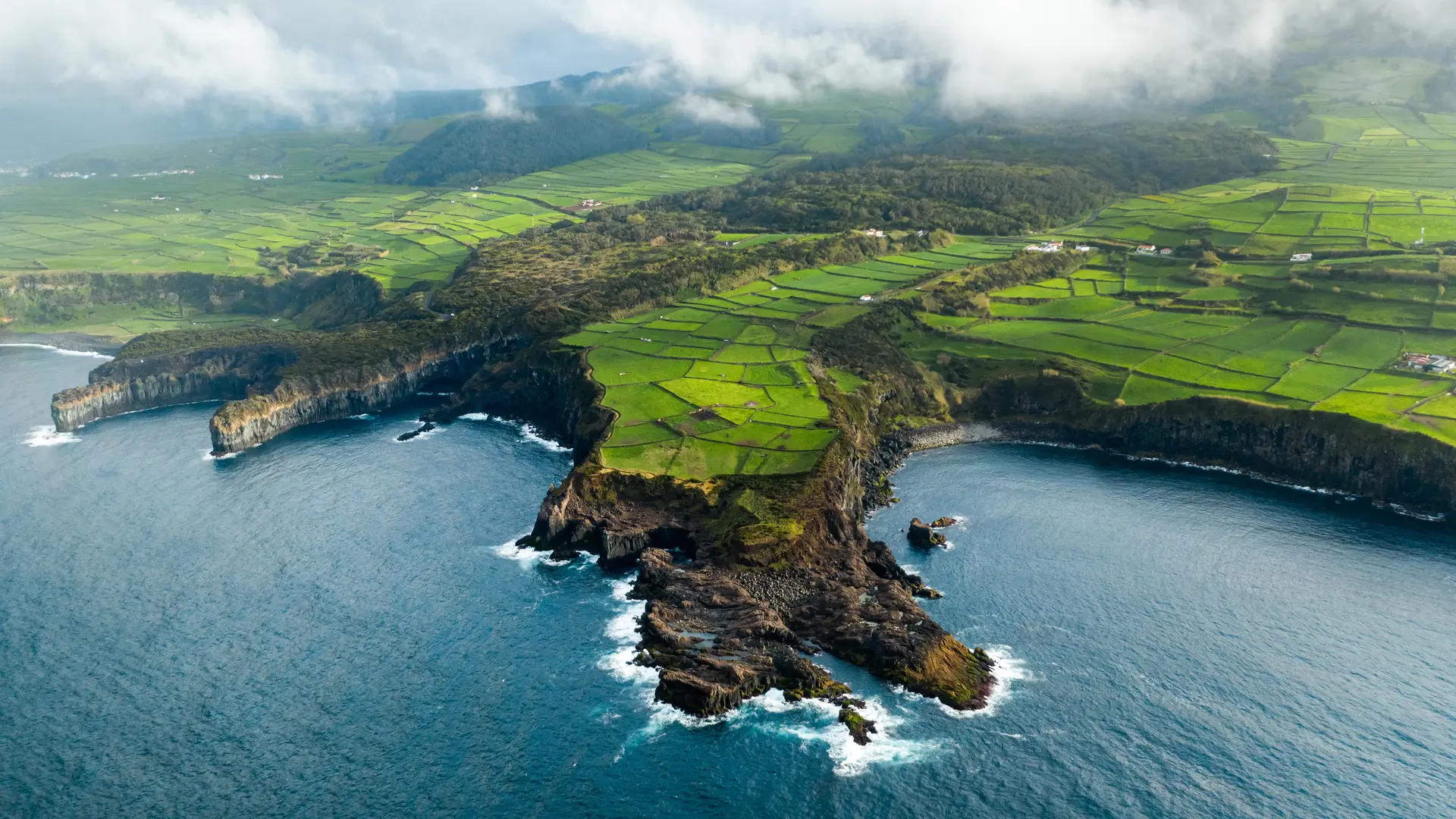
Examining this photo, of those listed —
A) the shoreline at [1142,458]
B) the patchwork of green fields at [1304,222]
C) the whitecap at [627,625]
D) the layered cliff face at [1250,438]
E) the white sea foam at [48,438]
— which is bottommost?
the whitecap at [627,625]

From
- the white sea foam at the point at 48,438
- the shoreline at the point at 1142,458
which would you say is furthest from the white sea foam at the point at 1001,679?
the white sea foam at the point at 48,438

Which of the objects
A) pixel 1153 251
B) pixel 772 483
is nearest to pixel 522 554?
pixel 772 483

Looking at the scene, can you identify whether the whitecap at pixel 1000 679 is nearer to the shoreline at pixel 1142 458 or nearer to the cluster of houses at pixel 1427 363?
the shoreline at pixel 1142 458

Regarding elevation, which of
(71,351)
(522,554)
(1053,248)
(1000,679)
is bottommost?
(1000,679)

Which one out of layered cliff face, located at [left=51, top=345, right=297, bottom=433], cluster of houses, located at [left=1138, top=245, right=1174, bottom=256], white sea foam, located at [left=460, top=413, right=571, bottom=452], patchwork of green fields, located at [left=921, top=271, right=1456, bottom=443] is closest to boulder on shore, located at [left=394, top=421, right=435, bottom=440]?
white sea foam, located at [left=460, top=413, right=571, bottom=452]

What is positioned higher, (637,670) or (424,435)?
(424,435)

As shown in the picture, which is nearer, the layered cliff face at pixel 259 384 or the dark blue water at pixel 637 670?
the dark blue water at pixel 637 670

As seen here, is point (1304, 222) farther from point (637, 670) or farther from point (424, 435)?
point (637, 670)
